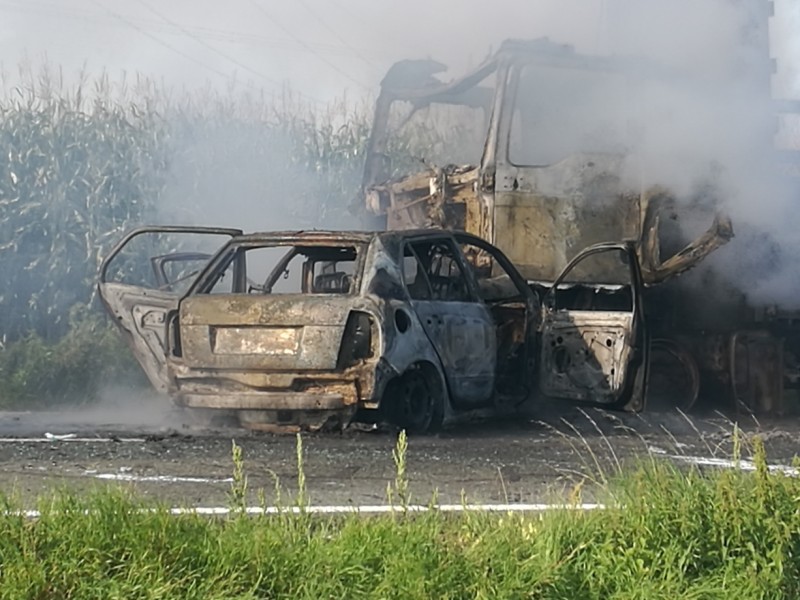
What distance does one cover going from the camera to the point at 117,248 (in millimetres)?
9828

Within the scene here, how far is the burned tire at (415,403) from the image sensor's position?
8391mm

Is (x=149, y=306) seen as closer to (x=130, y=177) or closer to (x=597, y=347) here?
(x=597, y=347)

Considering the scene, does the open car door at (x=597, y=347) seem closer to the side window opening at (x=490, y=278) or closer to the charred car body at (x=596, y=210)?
the side window opening at (x=490, y=278)

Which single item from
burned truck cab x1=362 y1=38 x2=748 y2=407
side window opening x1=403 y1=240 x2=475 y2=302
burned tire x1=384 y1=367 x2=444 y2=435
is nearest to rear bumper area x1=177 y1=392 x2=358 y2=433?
burned tire x1=384 y1=367 x2=444 y2=435

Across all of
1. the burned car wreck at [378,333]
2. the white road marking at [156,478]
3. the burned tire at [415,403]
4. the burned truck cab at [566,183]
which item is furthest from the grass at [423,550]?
the burned truck cab at [566,183]

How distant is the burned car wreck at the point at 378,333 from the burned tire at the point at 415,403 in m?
0.01

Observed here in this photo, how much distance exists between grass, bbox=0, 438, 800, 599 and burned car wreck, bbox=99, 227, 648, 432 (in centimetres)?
315

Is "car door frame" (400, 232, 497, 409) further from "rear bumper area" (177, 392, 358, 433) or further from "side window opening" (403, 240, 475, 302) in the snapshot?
"rear bumper area" (177, 392, 358, 433)

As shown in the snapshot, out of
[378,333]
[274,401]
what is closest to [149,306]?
[274,401]

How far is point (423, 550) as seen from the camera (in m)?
4.41

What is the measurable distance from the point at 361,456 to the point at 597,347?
2606mm

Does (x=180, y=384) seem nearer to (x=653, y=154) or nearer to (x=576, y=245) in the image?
(x=576, y=245)

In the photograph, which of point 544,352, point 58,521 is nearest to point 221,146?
point 544,352

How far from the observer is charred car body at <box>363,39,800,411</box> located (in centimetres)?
1038
